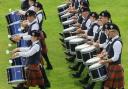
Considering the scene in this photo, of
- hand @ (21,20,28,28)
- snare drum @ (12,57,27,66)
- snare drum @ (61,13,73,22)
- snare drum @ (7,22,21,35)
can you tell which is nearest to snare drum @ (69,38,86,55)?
hand @ (21,20,28,28)

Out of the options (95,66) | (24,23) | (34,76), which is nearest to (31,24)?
(24,23)

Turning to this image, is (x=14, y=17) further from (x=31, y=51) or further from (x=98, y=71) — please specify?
(x=98, y=71)

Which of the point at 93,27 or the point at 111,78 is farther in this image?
the point at 93,27

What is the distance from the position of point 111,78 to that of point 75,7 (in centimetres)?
583

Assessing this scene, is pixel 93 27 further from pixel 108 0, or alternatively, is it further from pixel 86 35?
pixel 108 0

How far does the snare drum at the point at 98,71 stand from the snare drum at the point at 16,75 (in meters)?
1.51

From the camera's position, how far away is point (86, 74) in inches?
529

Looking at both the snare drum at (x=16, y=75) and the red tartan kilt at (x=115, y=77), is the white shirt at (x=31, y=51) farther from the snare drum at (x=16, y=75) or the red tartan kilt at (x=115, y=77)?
the red tartan kilt at (x=115, y=77)

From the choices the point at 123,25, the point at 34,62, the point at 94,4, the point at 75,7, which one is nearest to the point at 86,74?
the point at 34,62

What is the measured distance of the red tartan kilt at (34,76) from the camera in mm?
11461

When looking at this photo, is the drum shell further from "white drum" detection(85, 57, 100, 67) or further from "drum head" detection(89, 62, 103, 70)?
"drum head" detection(89, 62, 103, 70)

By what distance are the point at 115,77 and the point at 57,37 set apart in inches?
251

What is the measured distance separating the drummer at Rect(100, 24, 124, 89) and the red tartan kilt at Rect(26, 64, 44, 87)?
1505 mm

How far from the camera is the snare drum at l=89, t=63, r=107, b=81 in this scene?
11.0m
